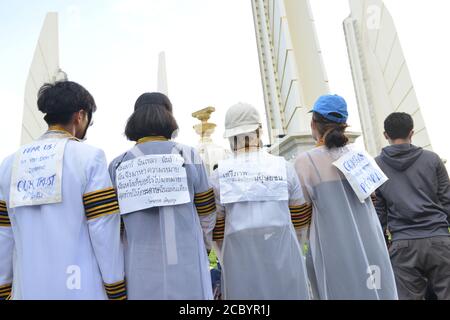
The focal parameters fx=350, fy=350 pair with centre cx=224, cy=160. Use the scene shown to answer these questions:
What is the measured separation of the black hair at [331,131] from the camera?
66.3 inches

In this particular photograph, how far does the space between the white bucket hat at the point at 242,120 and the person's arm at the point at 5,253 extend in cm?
96

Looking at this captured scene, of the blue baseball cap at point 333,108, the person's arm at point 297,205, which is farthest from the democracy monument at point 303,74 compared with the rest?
the person's arm at point 297,205

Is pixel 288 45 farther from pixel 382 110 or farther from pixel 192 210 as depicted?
pixel 192 210

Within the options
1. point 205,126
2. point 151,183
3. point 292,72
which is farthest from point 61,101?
point 292,72

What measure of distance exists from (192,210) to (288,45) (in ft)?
13.8

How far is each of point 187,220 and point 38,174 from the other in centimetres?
59

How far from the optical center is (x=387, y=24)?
422cm

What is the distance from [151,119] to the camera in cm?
149

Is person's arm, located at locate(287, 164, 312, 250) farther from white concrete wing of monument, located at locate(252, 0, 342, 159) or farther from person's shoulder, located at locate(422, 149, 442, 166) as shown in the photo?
white concrete wing of monument, located at locate(252, 0, 342, 159)

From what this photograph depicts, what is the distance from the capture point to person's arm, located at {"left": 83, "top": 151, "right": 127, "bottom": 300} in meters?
1.29

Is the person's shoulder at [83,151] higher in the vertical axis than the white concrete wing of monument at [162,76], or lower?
lower

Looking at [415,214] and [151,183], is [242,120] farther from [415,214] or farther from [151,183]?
[415,214]

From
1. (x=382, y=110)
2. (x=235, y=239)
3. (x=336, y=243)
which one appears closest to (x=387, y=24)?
(x=382, y=110)

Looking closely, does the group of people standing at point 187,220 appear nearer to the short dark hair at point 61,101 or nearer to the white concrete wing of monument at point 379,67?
the short dark hair at point 61,101
